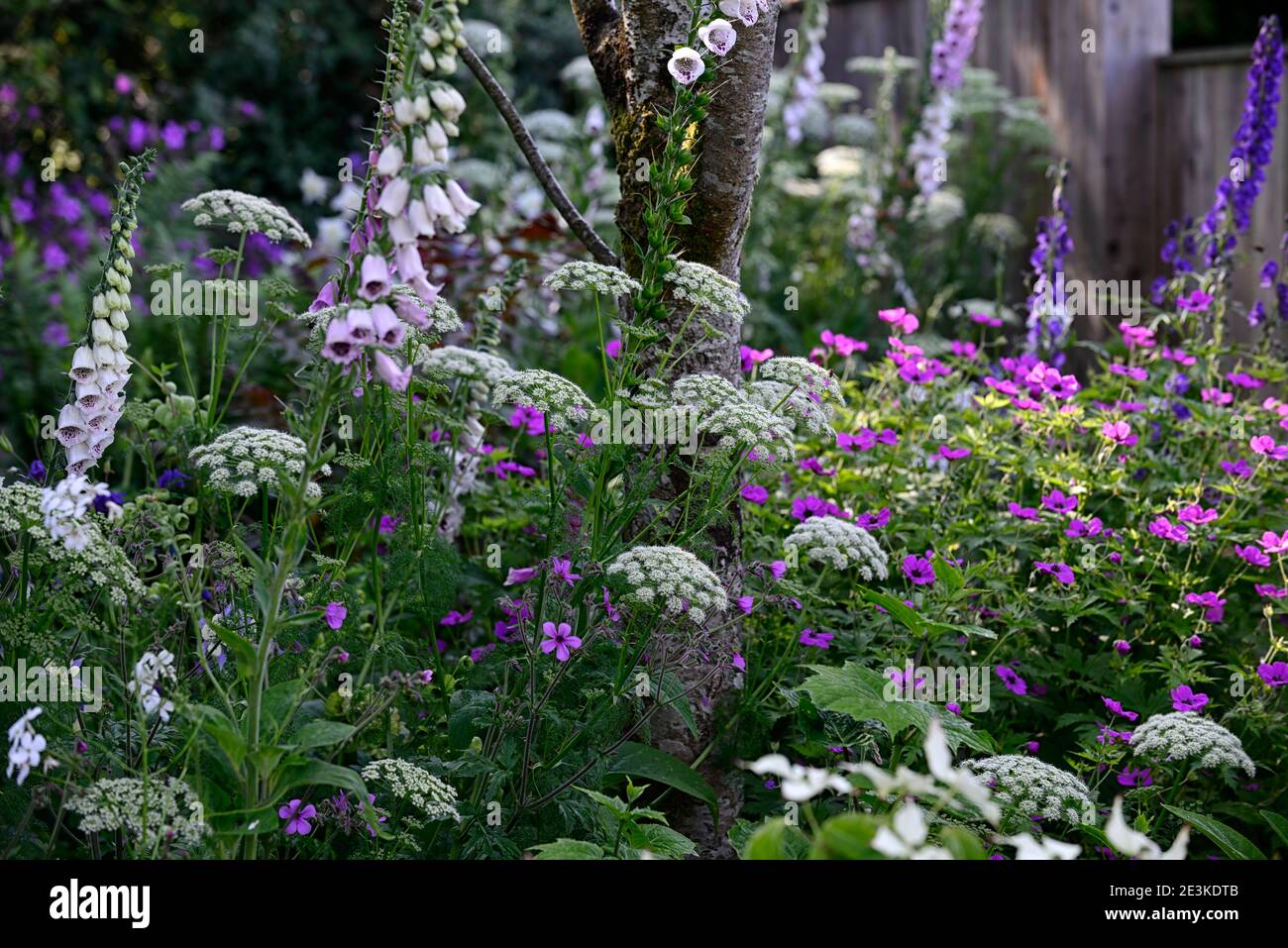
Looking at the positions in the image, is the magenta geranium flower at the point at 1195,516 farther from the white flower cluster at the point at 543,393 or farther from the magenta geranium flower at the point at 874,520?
the white flower cluster at the point at 543,393

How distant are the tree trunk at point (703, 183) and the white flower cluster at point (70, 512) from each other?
127 centimetres

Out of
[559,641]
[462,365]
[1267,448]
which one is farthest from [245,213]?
[1267,448]

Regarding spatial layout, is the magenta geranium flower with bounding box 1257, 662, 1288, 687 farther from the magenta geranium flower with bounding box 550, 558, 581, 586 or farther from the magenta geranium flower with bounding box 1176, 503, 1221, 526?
the magenta geranium flower with bounding box 550, 558, 581, 586

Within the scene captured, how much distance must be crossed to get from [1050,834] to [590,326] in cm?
361

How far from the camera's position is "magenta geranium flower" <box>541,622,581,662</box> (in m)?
2.62

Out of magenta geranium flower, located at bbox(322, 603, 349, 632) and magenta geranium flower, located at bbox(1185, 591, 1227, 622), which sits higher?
magenta geranium flower, located at bbox(322, 603, 349, 632)

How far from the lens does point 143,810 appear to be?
1991mm

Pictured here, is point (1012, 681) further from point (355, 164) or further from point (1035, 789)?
point (355, 164)

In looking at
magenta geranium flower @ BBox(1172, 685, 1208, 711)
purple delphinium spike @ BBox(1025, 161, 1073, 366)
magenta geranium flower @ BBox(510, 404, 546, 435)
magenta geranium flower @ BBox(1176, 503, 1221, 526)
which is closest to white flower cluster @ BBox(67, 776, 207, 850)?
magenta geranium flower @ BBox(510, 404, 546, 435)

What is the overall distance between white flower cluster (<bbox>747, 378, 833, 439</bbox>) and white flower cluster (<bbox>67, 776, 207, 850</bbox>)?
1406 millimetres

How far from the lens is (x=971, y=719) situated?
10.6ft

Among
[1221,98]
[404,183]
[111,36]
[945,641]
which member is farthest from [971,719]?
[111,36]

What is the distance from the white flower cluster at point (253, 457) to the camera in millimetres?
2396

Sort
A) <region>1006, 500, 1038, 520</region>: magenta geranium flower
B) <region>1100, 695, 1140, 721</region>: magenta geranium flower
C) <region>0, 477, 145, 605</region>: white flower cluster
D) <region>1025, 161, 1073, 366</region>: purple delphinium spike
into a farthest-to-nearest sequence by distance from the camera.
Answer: <region>1025, 161, 1073, 366</region>: purple delphinium spike < <region>1006, 500, 1038, 520</region>: magenta geranium flower < <region>1100, 695, 1140, 721</region>: magenta geranium flower < <region>0, 477, 145, 605</region>: white flower cluster
